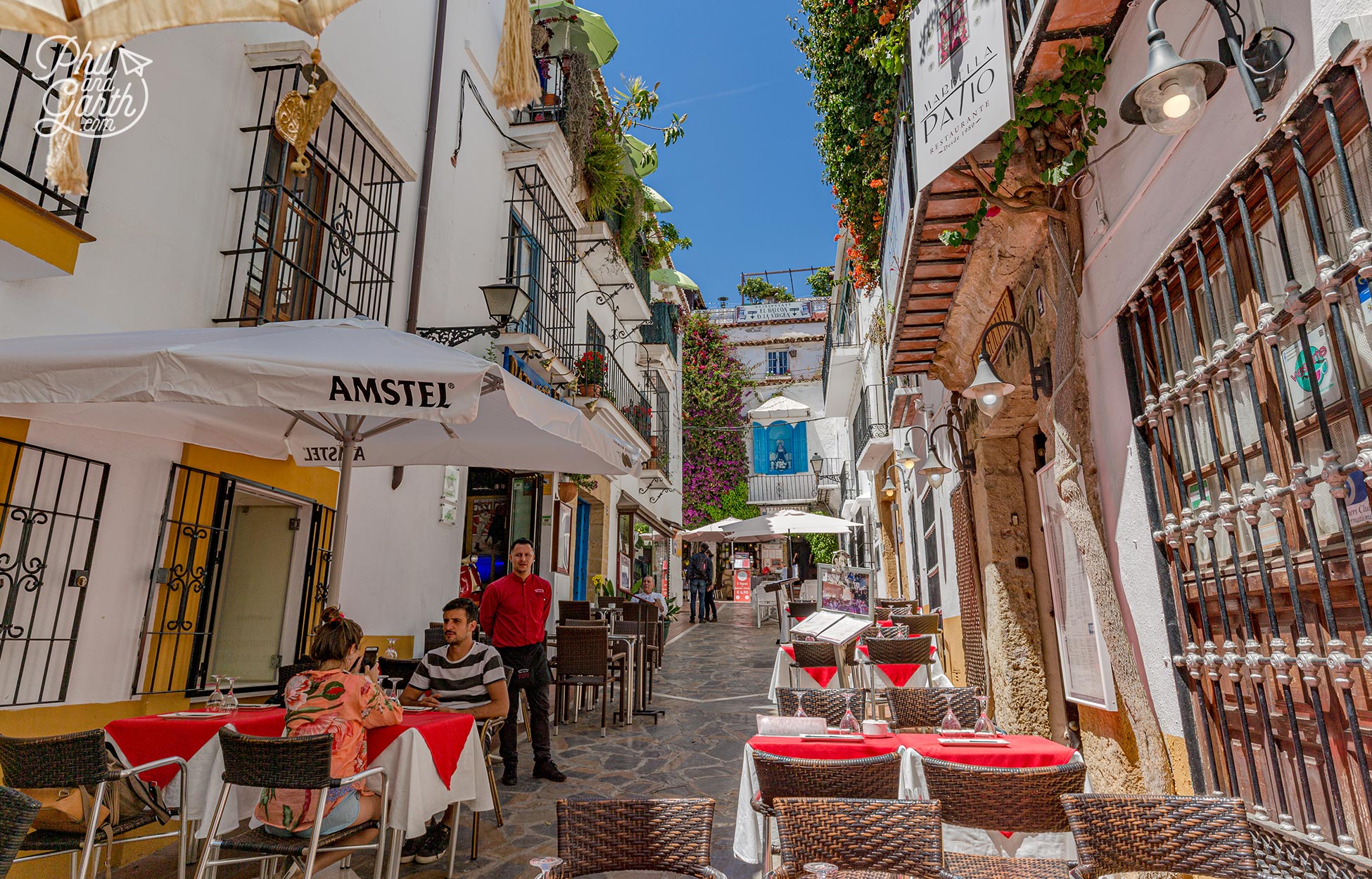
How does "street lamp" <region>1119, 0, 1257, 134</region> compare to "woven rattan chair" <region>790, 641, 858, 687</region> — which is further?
"woven rattan chair" <region>790, 641, 858, 687</region>

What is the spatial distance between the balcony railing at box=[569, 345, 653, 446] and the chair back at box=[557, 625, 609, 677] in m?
4.29

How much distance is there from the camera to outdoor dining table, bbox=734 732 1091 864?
12.5ft

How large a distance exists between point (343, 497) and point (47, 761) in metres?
2.09

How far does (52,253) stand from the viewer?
406 cm

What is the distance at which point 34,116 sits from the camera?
422 centimetres

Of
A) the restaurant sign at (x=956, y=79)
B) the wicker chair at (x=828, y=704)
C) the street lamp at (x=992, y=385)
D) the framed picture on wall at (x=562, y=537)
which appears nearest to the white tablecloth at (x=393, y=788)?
the wicker chair at (x=828, y=704)

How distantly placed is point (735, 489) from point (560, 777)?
23.6 metres

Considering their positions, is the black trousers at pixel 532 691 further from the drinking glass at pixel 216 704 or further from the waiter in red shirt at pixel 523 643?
the drinking glass at pixel 216 704

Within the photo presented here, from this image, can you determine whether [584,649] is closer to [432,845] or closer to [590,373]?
[432,845]

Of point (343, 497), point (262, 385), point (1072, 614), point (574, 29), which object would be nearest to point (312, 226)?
point (343, 497)

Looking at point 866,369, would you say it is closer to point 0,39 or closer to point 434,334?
point 434,334

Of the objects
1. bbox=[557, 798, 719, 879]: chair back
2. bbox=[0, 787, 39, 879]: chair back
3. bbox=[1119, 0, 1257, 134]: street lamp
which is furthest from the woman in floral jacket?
bbox=[1119, 0, 1257, 134]: street lamp

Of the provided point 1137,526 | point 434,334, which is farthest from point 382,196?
point 1137,526

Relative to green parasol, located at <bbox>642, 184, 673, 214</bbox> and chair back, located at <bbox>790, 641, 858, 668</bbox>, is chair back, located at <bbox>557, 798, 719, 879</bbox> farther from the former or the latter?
green parasol, located at <bbox>642, 184, 673, 214</bbox>
